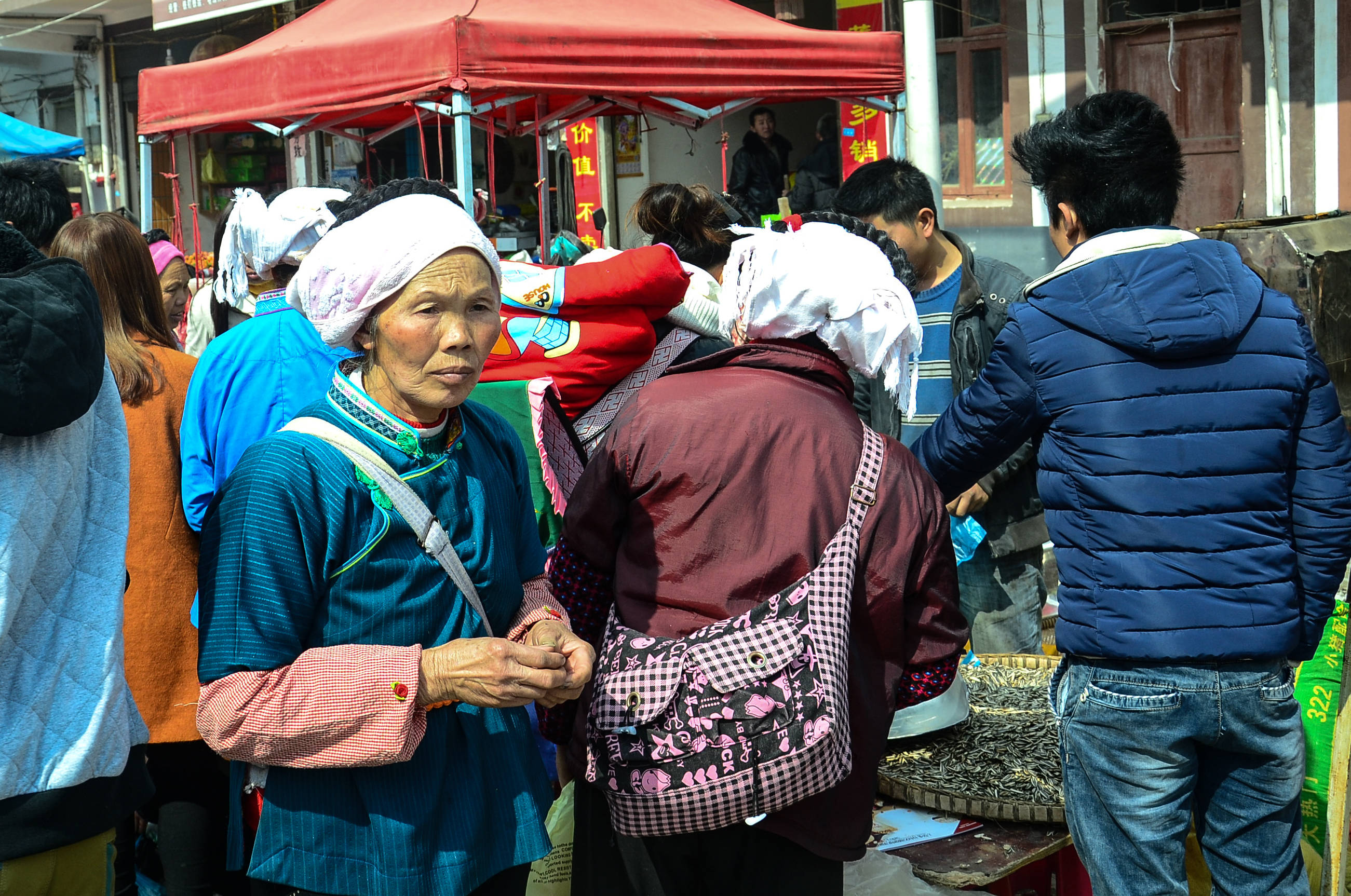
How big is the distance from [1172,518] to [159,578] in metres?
1.98

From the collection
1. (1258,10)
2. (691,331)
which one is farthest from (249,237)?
(1258,10)

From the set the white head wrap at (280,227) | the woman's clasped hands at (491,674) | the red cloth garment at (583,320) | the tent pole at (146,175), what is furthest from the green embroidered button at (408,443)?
the tent pole at (146,175)

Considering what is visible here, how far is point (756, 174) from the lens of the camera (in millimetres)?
11008

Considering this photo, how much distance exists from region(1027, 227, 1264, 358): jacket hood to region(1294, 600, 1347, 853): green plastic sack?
39.1 inches

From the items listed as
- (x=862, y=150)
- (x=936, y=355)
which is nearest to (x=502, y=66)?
(x=936, y=355)

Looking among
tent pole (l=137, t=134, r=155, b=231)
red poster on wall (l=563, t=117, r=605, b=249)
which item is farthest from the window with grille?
tent pole (l=137, t=134, r=155, b=231)

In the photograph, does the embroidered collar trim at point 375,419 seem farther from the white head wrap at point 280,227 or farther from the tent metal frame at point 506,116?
the tent metal frame at point 506,116

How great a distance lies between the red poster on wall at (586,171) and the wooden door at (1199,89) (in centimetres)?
522

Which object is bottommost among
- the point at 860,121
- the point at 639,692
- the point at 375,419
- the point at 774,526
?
the point at 639,692

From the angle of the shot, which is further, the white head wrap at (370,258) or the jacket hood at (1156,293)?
the jacket hood at (1156,293)

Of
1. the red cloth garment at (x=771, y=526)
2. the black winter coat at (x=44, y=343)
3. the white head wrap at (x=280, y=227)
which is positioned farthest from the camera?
the white head wrap at (x=280, y=227)

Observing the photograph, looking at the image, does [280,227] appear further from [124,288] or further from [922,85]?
[922,85]

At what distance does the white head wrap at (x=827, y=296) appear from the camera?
2.01 m

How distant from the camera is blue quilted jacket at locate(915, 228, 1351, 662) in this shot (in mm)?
2037
